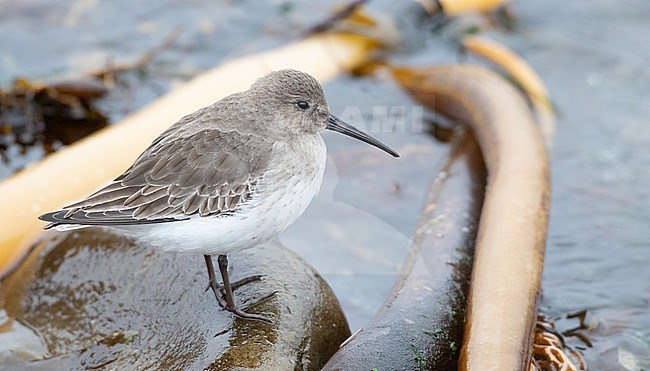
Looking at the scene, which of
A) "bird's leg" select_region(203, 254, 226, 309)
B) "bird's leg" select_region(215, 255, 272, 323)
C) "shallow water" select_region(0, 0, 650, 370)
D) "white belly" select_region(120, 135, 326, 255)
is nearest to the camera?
"white belly" select_region(120, 135, 326, 255)

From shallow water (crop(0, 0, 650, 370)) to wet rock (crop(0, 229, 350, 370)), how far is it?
0.61 m

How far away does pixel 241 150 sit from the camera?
4.01 meters

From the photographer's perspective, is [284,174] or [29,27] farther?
[29,27]

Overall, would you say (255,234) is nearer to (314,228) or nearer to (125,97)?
(314,228)

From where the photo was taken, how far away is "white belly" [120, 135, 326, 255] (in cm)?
377

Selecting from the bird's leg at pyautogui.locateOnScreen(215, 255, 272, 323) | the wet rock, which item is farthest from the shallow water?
the bird's leg at pyautogui.locateOnScreen(215, 255, 272, 323)

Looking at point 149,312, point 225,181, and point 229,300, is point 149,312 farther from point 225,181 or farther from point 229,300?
point 225,181

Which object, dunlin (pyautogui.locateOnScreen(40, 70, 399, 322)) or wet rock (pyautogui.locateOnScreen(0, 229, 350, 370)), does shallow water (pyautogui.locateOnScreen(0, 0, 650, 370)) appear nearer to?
wet rock (pyautogui.locateOnScreen(0, 229, 350, 370))

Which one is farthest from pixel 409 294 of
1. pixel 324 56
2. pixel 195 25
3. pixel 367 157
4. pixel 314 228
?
pixel 195 25

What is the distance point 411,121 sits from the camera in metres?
6.95

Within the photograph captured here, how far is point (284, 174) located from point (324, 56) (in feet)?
11.2

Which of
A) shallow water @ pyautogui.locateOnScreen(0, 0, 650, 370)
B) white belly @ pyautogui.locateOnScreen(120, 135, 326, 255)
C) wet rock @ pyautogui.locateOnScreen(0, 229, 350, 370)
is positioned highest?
shallow water @ pyautogui.locateOnScreen(0, 0, 650, 370)

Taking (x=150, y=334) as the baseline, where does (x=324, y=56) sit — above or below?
above

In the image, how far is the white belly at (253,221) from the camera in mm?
3771
